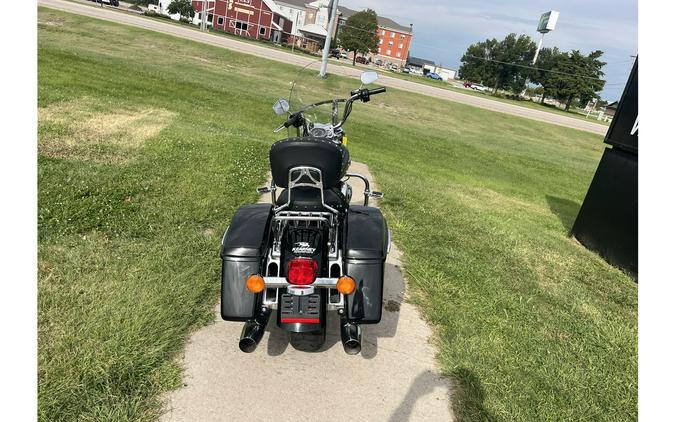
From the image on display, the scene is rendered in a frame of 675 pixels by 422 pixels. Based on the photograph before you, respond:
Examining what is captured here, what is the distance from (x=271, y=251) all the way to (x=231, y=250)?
0.29m

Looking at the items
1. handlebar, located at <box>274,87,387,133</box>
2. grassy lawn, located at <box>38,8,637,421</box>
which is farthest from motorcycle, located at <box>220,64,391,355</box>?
handlebar, located at <box>274,87,387,133</box>

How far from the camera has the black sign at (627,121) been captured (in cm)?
620

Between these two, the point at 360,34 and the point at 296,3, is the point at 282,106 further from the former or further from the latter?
the point at 296,3

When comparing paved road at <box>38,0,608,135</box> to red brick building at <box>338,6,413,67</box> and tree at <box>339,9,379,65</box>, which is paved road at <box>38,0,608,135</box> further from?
red brick building at <box>338,6,413,67</box>

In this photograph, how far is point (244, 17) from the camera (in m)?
58.2

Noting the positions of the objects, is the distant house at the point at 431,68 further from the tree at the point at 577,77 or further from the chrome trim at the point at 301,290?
the chrome trim at the point at 301,290

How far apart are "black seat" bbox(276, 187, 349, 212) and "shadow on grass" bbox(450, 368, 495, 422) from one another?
5.42ft

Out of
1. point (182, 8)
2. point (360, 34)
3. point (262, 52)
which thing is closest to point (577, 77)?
point (360, 34)

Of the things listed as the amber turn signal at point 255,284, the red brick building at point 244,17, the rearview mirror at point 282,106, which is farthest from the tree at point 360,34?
the amber turn signal at point 255,284

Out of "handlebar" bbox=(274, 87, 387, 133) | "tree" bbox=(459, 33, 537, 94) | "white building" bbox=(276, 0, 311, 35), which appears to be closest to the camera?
"handlebar" bbox=(274, 87, 387, 133)

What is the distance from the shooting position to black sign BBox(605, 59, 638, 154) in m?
6.20

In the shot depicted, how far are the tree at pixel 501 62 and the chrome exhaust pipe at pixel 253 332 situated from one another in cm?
7222
